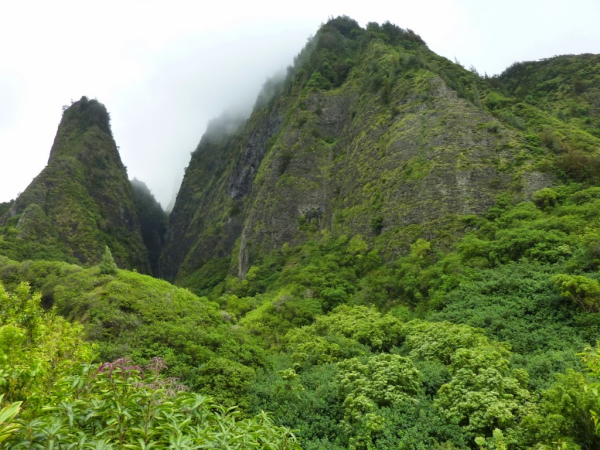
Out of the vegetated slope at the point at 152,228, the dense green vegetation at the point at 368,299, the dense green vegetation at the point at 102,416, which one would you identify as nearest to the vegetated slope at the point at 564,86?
the dense green vegetation at the point at 368,299

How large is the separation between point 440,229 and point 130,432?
87.7ft

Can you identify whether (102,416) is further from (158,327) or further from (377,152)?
(377,152)

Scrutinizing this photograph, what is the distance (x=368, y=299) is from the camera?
84.5 feet

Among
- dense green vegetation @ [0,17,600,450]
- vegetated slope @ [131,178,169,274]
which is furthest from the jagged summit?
dense green vegetation @ [0,17,600,450]

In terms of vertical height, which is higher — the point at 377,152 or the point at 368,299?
the point at 377,152

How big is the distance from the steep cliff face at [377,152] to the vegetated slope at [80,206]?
22.8 meters

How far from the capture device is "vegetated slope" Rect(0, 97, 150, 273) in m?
66.1

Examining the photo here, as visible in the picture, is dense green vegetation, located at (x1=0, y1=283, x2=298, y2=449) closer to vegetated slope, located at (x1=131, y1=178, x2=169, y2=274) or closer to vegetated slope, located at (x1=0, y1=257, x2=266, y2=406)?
vegetated slope, located at (x1=0, y1=257, x2=266, y2=406)

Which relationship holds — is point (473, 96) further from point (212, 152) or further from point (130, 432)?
point (212, 152)

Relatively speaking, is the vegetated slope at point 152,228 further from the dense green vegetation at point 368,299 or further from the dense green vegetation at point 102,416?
the dense green vegetation at point 102,416

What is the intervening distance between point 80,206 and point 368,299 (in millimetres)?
81330

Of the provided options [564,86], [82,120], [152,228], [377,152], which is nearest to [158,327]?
[377,152]

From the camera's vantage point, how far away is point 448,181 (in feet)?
97.8

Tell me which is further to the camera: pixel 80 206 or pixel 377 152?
pixel 80 206
